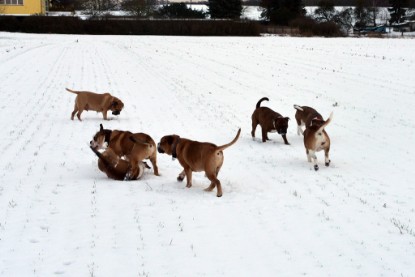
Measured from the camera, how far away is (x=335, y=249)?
17.9 feet

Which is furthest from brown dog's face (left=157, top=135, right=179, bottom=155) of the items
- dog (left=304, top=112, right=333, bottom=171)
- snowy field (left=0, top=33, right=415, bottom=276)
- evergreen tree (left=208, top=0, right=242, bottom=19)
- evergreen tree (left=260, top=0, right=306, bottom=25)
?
evergreen tree (left=208, top=0, right=242, bottom=19)

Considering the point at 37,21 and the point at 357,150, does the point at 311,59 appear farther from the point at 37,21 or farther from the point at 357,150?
the point at 37,21

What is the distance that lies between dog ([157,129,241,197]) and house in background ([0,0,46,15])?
77.9 metres

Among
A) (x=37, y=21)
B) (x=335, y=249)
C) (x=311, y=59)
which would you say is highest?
(x=37, y=21)

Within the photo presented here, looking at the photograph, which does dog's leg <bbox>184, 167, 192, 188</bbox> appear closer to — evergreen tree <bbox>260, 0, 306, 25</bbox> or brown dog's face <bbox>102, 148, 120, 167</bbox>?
brown dog's face <bbox>102, 148, 120, 167</bbox>

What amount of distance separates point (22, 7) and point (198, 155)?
81.5m

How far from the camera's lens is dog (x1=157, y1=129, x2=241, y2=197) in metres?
7.15

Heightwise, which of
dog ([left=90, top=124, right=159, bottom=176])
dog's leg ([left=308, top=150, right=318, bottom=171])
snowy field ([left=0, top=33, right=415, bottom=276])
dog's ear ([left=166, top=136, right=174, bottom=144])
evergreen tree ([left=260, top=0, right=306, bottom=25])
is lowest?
snowy field ([left=0, top=33, right=415, bottom=276])

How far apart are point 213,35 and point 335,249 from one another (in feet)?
192

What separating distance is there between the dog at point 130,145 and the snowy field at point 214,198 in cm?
45

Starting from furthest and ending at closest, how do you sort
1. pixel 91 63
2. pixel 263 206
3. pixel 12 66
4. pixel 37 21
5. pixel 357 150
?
pixel 37 21 < pixel 91 63 < pixel 12 66 < pixel 357 150 < pixel 263 206

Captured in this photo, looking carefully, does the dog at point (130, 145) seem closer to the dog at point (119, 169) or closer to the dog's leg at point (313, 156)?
the dog at point (119, 169)

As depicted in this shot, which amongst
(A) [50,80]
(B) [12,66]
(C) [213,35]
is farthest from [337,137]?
(C) [213,35]

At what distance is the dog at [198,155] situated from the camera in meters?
7.15
